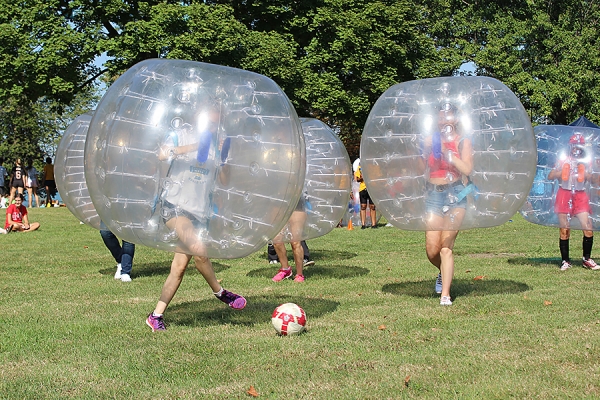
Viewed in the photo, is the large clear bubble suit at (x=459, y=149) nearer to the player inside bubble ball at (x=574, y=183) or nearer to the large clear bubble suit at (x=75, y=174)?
the player inside bubble ball at (x=574, y=183)

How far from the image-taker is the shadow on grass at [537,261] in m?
12.0

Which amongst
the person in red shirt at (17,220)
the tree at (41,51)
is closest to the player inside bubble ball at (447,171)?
the person in red shirt at (17,220)

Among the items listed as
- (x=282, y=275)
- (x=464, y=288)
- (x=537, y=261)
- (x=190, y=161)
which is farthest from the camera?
(x=537, y=261)

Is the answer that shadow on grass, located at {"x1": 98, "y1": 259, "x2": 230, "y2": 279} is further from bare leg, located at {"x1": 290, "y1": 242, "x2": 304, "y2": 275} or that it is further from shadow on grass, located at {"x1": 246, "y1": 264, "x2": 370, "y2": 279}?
bare leg, located at {"x1": 290, "y1": 242, "x2": 304, "y2": 275}

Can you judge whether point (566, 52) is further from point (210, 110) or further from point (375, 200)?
point (210, 110)

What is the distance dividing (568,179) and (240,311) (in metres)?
5.61

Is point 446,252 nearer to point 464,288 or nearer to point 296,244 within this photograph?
point 464,288

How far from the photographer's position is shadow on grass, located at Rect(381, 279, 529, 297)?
29.6 feet

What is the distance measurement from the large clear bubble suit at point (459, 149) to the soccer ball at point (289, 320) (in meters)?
1.74

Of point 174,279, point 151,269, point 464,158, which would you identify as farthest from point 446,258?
point 151,269

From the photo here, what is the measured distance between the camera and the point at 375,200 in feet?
26.3

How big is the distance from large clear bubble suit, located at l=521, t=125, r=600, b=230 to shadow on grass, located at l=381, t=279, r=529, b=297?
1.43 metres

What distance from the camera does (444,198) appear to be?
749 centimetres

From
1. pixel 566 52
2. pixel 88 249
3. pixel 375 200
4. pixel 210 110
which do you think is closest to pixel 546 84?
Result: pixel 566 52
